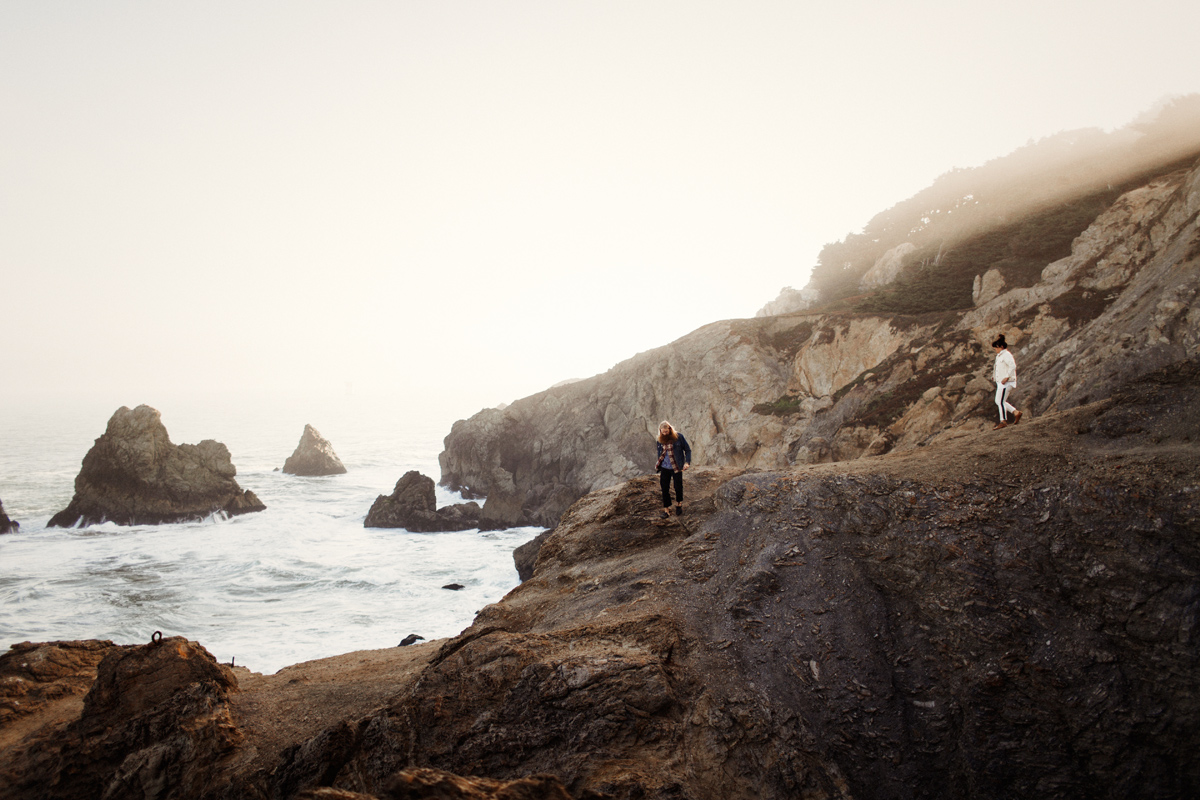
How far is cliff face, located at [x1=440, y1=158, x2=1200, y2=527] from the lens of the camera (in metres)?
13.8

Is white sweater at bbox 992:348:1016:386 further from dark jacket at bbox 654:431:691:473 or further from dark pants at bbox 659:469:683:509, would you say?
dark pants at bbox 659:469:683:509

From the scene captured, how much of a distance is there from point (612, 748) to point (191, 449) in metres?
46.8

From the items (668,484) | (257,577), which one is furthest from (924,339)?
(257,577)

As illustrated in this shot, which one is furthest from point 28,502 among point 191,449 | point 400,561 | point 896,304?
point 896,304

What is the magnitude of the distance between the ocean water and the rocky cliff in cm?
1145

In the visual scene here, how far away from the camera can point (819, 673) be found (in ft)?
21.7

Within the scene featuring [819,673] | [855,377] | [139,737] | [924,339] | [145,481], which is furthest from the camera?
[145,481]

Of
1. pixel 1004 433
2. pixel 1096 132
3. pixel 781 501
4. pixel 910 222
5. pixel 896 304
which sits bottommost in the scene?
pixel 781 501

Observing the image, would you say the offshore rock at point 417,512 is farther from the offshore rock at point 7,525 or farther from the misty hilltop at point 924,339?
the offshore rock at point 7,525

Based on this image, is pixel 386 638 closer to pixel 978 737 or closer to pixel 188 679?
pixel 188 679

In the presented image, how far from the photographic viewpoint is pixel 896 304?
30500 millimetres

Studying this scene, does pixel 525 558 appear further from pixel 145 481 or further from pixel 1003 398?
pixel 145 481

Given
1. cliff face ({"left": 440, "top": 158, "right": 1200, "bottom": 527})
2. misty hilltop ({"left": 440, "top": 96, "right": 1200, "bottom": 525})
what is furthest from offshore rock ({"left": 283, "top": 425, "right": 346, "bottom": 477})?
misty hilltop ({"left": 440, "top": 96, "right": 1200, "bottom": 525})

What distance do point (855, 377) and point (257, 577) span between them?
3365cm
